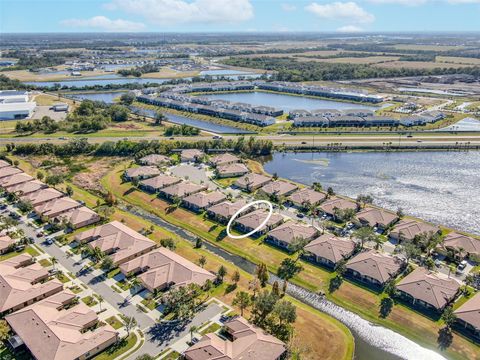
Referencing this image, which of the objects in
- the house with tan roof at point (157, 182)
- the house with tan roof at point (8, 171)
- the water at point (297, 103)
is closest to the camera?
the house with tan roof at point (157, 182)

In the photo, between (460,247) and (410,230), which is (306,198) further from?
(460,247)

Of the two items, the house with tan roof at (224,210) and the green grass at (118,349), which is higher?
the house with tan roof at (224,210)

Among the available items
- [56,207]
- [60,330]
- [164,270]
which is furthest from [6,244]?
[164,270]

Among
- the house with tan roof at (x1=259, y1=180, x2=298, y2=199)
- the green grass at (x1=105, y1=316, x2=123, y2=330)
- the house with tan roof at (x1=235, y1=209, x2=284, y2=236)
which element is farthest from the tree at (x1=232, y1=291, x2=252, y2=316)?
the house with tan roof at (x1=259, y1=180, x2=298, y2=199)

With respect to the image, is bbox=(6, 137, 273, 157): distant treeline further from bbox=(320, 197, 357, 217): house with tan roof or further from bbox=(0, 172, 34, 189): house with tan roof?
bbox=(320, 197, 357, 217): house with tan roof

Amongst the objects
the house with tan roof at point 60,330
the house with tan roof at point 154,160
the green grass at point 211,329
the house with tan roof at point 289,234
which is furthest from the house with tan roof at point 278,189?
the house with tan roof at point 60,330

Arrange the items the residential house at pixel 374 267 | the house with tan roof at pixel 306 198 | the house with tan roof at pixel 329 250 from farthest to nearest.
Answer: the house with tan roof at pixel 306 198 → the house with tan roof at pixel 329 250 → the residential house at pixel 374 267

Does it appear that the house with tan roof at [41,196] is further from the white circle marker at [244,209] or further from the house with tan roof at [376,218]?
the house with tan roof at [376,218]

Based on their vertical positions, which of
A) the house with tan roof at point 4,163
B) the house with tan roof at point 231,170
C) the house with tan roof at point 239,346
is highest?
the house with tan roof at point 231,170
